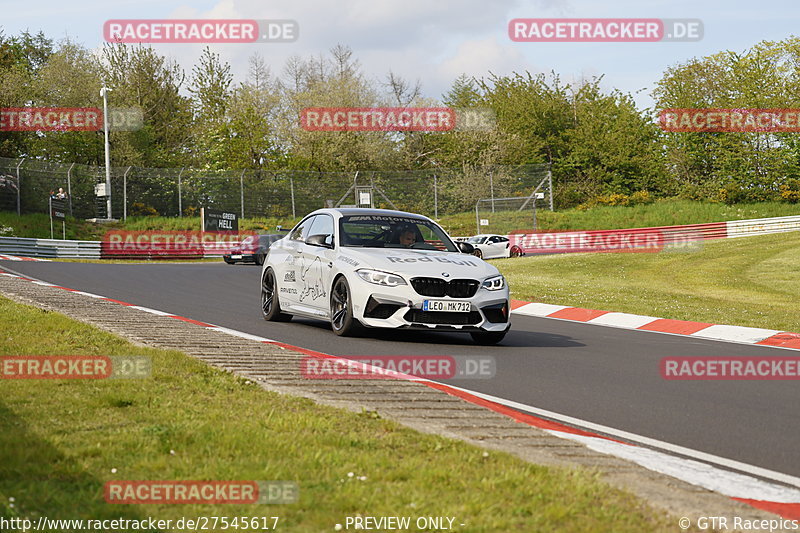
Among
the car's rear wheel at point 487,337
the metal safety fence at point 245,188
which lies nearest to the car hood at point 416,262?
the car's rear wheel at point 487,337

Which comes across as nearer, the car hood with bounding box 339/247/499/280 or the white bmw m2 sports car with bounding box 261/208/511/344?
the white bmw m2 sports car with bounding box 261/208/511/344

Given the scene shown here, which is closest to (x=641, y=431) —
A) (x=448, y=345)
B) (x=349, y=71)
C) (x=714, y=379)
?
(x=714, y=379)

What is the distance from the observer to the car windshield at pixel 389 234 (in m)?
12.3

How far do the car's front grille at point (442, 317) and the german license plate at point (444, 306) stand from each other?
0.13 ft

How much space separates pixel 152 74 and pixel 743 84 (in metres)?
42.3

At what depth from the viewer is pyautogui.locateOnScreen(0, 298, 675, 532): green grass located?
4.07 m

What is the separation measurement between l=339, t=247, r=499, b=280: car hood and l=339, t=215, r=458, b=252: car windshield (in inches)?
10.2

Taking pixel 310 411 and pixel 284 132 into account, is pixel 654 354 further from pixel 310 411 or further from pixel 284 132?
pixel 284 132

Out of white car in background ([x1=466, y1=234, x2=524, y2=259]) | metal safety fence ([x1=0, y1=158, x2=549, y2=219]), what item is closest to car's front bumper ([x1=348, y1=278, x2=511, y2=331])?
white car in background ([x1=466, y1=234, x2=524, y2=259])

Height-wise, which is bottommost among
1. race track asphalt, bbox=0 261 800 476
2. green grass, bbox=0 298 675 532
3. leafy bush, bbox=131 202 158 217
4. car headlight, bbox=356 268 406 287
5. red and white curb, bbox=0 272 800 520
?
race track asphalt, bbox=0 261 800 476

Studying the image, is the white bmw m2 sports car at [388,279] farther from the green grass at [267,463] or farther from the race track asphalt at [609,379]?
the green grass at [267,463]

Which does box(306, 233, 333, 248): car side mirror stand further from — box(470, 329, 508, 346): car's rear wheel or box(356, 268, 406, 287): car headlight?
box(470, 329, 508, 346): car's rear wheel

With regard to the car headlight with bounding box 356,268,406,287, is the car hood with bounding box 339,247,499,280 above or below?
above

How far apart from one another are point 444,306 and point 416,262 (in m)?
0.70
